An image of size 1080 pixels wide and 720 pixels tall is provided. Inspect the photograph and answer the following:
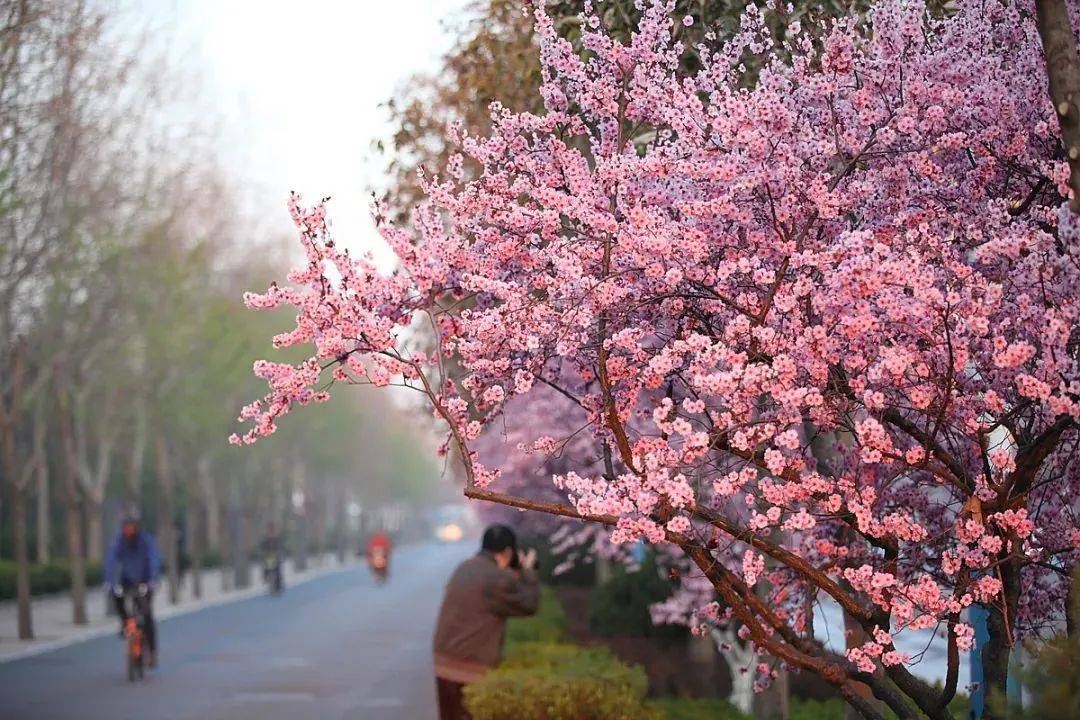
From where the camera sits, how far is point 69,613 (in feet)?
133

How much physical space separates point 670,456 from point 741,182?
1.21 meters

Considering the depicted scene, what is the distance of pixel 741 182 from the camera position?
722 centimetres

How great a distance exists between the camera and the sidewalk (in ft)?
92.3

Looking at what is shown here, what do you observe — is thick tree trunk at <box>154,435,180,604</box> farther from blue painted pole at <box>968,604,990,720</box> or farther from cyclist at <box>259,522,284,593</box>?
blue painted pole at <box>968,604,990,720</box>

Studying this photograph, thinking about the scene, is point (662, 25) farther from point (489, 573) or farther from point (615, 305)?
point (489, 573)

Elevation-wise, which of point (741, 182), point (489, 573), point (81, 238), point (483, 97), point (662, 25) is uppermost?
point (81, 238)

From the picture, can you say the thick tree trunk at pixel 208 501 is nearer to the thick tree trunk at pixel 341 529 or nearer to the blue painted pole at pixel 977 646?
the thick tree trunk at pixel 341 529

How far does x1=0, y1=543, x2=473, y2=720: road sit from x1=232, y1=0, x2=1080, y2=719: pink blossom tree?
29.8 ft

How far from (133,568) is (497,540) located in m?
11.1

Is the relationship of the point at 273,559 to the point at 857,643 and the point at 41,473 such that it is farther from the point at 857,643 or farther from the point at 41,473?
the point at 857,643

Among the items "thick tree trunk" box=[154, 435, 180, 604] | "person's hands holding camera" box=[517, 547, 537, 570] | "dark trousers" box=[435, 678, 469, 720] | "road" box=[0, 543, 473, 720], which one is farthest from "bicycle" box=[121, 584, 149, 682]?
"thick tree trunk" box=[154, 435, 180, 604]

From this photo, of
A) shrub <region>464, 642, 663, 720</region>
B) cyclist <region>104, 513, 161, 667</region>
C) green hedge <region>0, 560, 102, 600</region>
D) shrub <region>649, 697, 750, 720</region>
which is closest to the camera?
shrub <region>464, 642, 663, 720</region>

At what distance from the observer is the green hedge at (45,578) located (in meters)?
42.9

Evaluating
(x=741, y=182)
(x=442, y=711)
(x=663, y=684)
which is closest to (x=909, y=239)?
(x=741, y=182)
